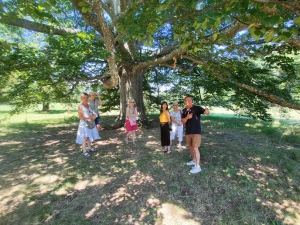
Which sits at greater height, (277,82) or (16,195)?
(277,82)

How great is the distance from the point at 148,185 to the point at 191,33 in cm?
328

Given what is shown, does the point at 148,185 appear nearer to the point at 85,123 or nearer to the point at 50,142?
the point at 85,123

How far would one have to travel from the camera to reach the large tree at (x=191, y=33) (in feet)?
6.90

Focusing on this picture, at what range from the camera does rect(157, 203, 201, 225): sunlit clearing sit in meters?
2.95

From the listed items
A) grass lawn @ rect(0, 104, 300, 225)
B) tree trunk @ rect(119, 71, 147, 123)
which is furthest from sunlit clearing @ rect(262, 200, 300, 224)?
tree trunk @ rect(119, 71, 147, 123)

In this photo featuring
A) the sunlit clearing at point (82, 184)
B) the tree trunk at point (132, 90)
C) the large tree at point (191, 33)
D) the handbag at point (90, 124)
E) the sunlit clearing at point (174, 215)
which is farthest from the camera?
the tree trunk at point (132, 90)

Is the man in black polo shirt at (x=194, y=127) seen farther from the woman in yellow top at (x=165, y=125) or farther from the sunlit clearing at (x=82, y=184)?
the sunlit clearing at (x=82, y=184)

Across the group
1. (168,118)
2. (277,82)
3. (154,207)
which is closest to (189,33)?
(168,118)

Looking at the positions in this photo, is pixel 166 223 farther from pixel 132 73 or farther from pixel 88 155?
pixel 132 73

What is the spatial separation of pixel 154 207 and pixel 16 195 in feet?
9.18

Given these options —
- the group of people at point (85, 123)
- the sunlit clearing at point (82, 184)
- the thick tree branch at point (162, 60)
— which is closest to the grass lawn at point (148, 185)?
the sunlit clearing at point (82, 184)

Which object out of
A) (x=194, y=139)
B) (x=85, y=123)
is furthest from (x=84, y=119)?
(x=194, y=139)

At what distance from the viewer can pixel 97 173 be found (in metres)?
4.37

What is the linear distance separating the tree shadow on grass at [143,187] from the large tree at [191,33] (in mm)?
2075
